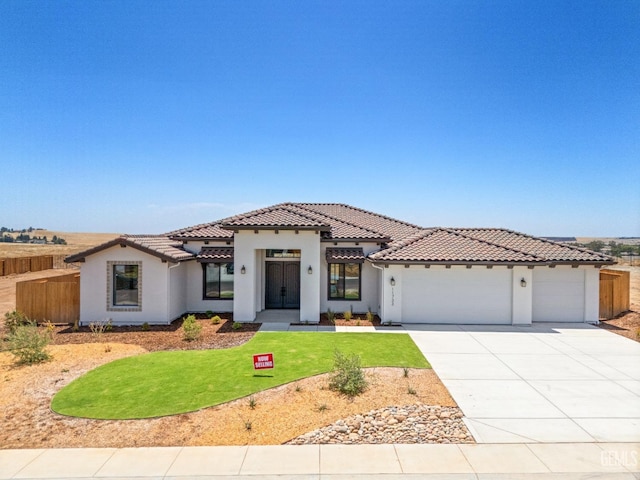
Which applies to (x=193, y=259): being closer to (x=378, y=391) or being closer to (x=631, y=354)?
(x=378, y=391)

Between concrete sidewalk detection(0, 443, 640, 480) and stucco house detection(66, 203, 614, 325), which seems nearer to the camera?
concrete sidewalk detection(0, 443, 640, 480)

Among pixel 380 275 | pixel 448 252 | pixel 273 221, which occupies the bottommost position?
pixel 380 275

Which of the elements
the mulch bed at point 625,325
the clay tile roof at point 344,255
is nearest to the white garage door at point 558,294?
the mulch bed at point 625,325

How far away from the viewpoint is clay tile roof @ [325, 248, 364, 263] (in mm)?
16938

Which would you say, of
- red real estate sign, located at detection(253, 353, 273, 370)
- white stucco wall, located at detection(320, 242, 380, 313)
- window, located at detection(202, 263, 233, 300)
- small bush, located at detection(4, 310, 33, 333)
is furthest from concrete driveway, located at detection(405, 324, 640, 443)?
small bush, located at detection(4, 310, 33, 333)

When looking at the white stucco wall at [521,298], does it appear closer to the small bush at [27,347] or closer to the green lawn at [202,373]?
the green lawn at [202,373]

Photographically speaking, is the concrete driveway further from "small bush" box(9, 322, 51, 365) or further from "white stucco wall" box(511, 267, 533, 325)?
"small bush" box(9, 322, 51, 365)

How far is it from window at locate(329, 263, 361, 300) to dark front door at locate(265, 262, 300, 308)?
2.05 m

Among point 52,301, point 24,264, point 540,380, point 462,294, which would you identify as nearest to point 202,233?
point 52,301

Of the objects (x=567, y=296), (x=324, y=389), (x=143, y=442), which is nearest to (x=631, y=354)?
(x=567, y=296)

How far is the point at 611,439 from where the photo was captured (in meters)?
6.98

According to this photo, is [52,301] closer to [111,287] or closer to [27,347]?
[111,287]

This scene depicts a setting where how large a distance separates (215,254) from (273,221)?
3.63 m

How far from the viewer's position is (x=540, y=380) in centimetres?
983
